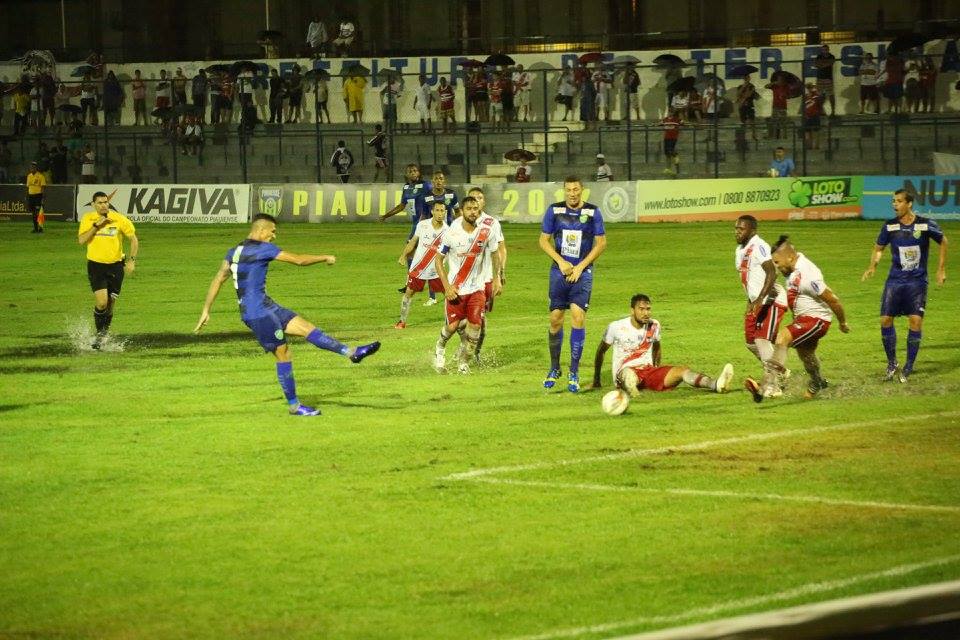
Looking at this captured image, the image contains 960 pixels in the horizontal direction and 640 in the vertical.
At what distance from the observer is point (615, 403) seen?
14750 millimetres

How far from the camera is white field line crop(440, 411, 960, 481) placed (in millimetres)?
12164

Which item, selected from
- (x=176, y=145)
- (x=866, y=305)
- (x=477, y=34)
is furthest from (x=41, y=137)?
(x=866, y=305)

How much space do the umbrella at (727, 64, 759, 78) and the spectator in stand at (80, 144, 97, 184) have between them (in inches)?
847

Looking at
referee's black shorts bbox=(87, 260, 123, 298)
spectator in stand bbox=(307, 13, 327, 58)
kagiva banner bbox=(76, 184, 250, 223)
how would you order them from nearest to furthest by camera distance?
referee's black shorts bbox=(87, 260, 123, 298) < kagiva banner bbox=(76, 184, 250, 223) < spectator in stand bbox=(307, 13, 327, 58)

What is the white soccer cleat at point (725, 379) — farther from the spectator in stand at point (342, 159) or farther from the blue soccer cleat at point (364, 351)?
the spectator in stand at point (342, 159)

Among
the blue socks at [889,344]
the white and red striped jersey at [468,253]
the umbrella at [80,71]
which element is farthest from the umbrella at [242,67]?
the blue socks at [889,344]

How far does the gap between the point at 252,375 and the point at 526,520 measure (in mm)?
8443

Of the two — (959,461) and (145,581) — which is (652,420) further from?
(145,581)

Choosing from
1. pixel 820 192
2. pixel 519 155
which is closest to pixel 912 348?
pixel 820 192

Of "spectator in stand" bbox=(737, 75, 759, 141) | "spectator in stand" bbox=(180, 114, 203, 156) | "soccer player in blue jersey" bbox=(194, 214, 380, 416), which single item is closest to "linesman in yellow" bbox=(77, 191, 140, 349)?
"soccer player in blue jersey" bbox=(194, 214, 380, 416)

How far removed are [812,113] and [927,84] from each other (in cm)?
389

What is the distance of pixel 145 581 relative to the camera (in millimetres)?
8961

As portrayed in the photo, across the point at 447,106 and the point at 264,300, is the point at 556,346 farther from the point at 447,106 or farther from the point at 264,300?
the point at 447,106

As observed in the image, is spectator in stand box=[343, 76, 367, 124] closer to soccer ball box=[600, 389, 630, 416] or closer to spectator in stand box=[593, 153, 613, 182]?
spectator in stand box=[593, 153, 613, 182]
